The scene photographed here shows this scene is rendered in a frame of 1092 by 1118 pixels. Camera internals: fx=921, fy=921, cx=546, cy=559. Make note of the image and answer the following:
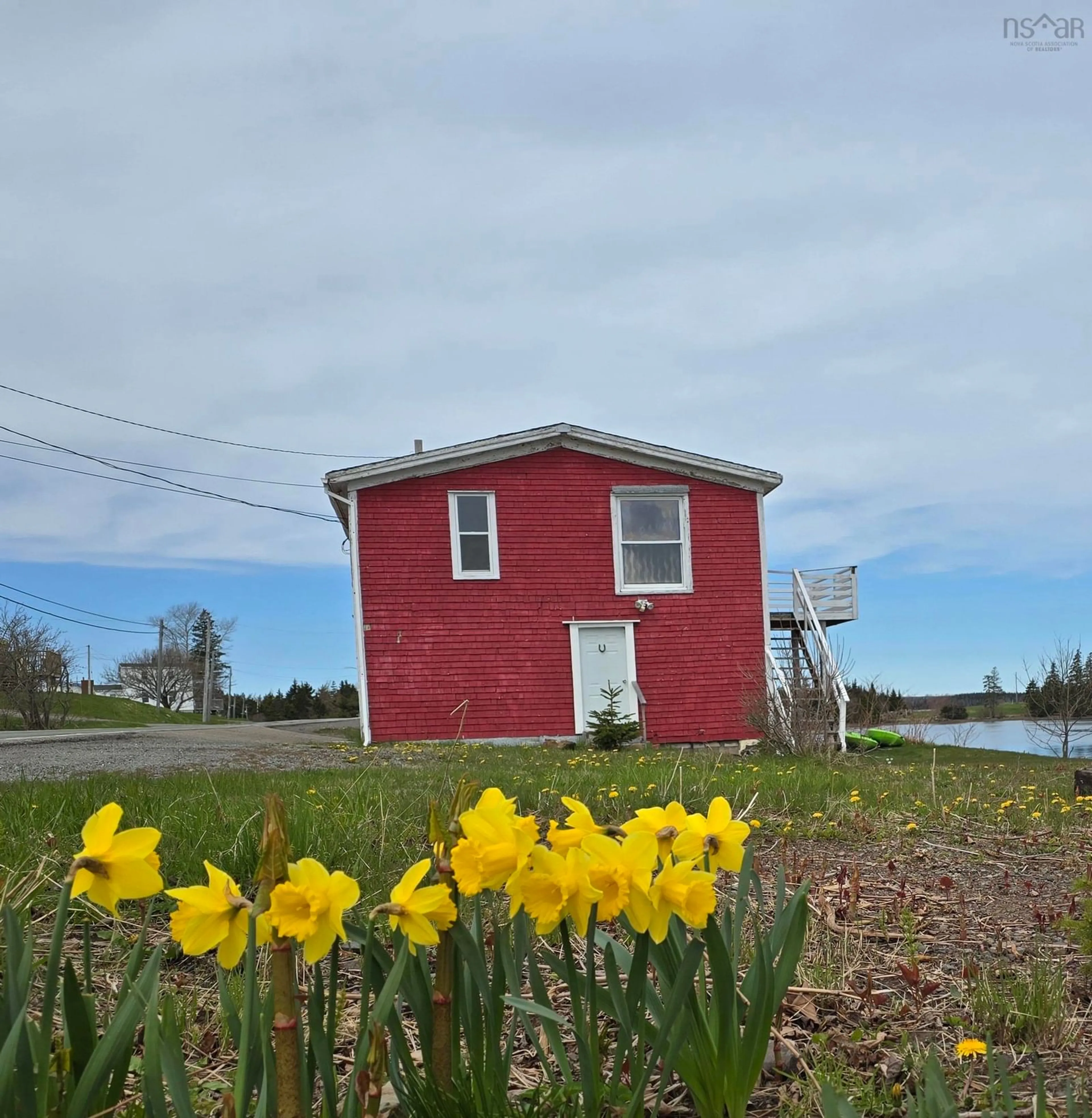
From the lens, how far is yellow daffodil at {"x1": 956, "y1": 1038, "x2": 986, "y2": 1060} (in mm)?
1707

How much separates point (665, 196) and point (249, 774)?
10357mm

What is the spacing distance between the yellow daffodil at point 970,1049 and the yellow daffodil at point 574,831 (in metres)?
1.05

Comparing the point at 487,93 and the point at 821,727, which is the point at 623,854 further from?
the point at 821,727

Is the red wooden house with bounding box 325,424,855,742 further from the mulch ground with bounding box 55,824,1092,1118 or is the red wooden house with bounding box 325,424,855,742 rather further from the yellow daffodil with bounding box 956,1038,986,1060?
the yellow daffodil with bounding box 956,1038,986,1060

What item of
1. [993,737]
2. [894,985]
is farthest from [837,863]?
[993,737]

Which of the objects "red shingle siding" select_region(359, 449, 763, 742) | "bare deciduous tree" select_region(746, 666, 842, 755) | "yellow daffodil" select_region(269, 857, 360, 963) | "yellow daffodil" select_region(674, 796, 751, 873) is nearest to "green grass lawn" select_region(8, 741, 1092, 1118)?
"yellow daffodil" select_region(674, 796, 751, 873)

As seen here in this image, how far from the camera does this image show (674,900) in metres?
1.07

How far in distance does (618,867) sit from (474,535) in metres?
15.8

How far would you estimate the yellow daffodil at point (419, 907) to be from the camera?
99 cm

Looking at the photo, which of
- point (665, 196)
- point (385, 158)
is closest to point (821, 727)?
point (665, 196)

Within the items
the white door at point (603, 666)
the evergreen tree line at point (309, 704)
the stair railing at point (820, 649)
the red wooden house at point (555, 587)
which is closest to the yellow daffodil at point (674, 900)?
the stair railing at point (820, 649)

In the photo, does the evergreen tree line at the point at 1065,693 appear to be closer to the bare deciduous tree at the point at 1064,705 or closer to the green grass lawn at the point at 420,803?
the bare deciduous tree at the point at 1064,705

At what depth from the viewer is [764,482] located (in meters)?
17.7

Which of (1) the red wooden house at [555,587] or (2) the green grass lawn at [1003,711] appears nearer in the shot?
(1) the red wooden house at [555,587]
